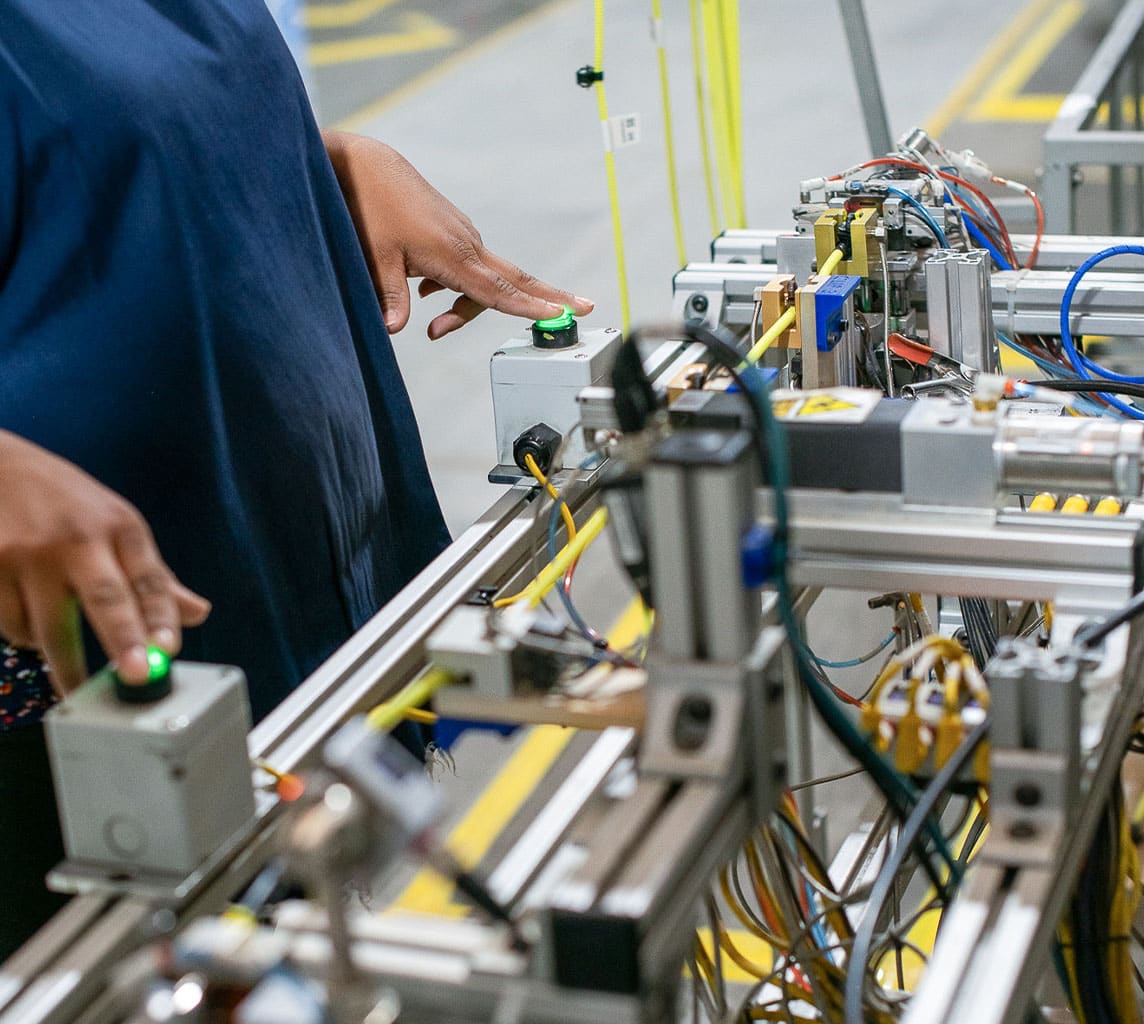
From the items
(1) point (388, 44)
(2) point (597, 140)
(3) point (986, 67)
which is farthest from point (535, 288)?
(1) point (388, 44)

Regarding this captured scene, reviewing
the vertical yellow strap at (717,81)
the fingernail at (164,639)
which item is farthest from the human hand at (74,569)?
the vertical yellow strap at (717,81)

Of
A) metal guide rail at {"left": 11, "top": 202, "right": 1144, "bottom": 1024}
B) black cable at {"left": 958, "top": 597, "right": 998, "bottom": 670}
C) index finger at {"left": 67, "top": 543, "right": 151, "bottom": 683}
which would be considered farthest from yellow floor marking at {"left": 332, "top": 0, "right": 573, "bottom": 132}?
index finger at {"left": 67, "top": 543, "right": 151, "bottom": 683}

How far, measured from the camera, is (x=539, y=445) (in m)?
1.45

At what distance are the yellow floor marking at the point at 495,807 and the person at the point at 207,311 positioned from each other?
3.35ft

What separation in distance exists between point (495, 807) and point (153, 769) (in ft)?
6.21

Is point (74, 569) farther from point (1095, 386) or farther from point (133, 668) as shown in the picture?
point (1095, 386)

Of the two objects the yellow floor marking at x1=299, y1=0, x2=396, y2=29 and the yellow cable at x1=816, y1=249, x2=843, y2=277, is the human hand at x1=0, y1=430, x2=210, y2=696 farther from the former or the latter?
the yellow floor marking at x1=299, y1=0, x2=396, y2=29

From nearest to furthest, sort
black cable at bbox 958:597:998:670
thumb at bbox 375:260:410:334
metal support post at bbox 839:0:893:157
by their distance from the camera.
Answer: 1. black cable at bbox 958:597:998:670
2. thumb at bbox 375:260:410:334
3. metal support post at bbox 839:0:893:157

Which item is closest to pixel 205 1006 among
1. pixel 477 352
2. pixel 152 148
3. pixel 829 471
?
pixel 829 471

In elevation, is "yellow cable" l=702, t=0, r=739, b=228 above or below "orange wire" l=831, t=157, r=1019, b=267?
above

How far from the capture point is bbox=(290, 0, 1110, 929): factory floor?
472 centimetres

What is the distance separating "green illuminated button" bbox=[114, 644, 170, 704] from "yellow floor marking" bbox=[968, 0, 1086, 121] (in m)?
5.59

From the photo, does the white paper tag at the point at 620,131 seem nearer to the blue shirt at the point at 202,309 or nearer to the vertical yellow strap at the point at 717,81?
the vertical yellow strap at the point at 717,81

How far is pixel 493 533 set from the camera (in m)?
1.40
